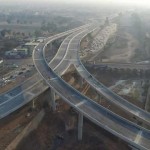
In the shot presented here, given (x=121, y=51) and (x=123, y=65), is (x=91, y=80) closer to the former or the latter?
(x=123, y=65)

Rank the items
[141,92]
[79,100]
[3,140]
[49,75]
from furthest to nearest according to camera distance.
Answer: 1. [141,92]
2. [49,75]
3. [79,100]
4. [3,140]

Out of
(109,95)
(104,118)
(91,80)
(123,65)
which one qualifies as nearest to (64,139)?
(104,118)

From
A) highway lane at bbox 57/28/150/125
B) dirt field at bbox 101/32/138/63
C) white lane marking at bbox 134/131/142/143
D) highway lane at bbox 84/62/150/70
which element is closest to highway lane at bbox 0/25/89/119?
highway lane at bbox 57/28/150/125

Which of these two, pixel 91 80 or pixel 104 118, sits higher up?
pixel 104 118

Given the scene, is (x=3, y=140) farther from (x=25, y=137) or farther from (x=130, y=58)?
(x=130, y=58)

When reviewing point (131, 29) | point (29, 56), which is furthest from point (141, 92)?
point (131, 29)

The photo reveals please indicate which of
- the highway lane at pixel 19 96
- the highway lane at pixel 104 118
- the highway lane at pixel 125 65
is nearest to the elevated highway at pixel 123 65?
the highway lane at pixel 125 65
